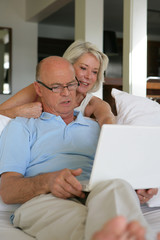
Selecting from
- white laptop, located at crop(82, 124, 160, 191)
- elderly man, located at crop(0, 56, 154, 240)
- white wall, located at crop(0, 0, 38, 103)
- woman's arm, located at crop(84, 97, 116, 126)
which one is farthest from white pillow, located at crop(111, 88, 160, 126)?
white wall, located at crop(0, 0, 38, 103)

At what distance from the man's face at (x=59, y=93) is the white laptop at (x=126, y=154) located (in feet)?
1.97

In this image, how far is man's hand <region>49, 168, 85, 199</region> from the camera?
1.38 meters

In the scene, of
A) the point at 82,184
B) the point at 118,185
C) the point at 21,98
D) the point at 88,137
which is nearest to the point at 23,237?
the point at 82,184

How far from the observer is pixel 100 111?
Result: 2.18 meters

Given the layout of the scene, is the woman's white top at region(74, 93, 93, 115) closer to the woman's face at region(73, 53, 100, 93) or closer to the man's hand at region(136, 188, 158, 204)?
the woman's face at region(73, 53, 100, 93)

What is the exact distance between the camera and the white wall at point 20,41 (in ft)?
22.2

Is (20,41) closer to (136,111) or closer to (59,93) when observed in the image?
(136,111)

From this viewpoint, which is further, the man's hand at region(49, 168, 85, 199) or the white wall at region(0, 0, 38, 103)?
the white wall at region(0, 0, 38, 103)

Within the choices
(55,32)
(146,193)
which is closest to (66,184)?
(146,193)

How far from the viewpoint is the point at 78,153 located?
183 centimetres

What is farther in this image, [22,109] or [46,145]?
[22,109]

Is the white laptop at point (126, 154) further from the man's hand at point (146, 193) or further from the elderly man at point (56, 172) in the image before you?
the man's hand at point (146, 193)

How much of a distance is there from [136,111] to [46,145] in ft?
2.29

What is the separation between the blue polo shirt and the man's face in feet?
0.17
